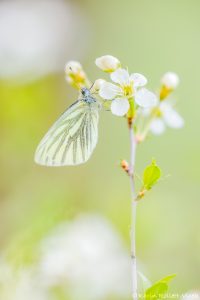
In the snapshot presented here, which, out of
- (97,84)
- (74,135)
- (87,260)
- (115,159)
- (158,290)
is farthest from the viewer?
(115,159)

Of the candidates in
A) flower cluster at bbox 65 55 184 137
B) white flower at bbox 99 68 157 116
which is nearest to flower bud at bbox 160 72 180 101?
flower cluster at bbox 65 55 184 137

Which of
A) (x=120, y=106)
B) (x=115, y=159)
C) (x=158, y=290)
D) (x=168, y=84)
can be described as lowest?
(x=158, y=290)

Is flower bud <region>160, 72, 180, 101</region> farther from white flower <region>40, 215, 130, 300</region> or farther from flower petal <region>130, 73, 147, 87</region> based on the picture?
white flower <region>40, 215, 130, 300</region>

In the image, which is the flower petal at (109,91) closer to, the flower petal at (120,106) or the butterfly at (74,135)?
the flower petal at (120,106)

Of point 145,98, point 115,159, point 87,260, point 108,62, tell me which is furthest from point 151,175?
point 115,159

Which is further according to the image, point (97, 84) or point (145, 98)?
point (97, 84)

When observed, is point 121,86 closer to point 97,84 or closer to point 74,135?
point 97,84

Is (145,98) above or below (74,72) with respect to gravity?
below

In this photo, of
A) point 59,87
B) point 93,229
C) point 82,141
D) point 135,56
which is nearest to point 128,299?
point 93,229
